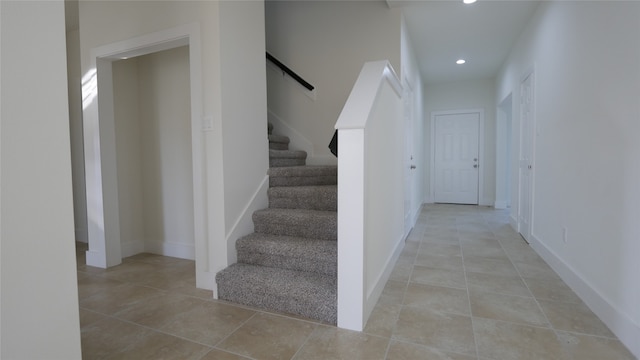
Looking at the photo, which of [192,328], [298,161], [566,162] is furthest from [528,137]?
[192,328]

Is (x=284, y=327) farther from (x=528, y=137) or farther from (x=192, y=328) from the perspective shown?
(x=528, y=137)

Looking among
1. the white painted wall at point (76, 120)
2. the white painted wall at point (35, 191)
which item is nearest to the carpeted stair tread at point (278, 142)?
the white painted wall at point (76, 120)

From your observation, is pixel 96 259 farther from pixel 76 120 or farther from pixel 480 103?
pixel 480 103

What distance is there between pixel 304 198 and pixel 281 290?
914 millimetres

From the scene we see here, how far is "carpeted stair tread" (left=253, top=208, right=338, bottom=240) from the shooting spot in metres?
2.46

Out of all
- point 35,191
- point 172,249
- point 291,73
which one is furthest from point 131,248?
point 35,191

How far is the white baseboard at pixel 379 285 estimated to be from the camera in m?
1.95

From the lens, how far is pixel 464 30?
4.11m

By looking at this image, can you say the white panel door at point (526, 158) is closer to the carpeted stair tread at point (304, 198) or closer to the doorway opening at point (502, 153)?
the doorway opening at point (502, 153)

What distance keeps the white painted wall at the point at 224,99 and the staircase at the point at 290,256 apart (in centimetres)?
14

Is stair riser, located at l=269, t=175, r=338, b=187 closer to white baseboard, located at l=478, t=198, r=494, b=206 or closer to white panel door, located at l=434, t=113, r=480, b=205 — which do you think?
white panel door, located at l=434, t=113, r=480, b=205

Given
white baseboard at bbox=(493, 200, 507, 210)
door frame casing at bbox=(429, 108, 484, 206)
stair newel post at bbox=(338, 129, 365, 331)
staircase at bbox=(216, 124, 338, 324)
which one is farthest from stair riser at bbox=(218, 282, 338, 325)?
door frame casing at bbox=(429, 108, 484, 206)

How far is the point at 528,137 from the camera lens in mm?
3814

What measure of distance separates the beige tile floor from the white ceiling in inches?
108
